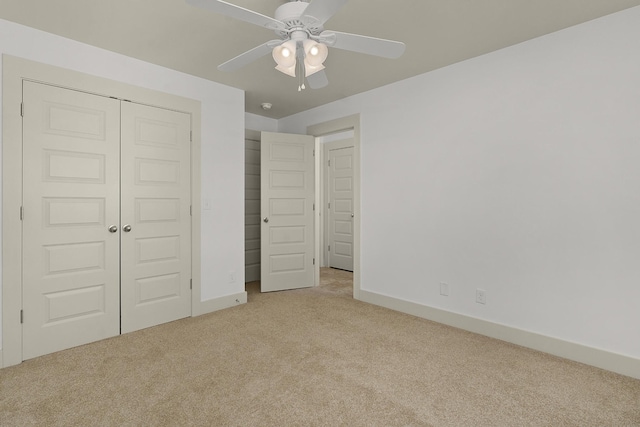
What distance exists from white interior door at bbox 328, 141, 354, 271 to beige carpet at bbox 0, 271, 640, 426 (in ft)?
8.90

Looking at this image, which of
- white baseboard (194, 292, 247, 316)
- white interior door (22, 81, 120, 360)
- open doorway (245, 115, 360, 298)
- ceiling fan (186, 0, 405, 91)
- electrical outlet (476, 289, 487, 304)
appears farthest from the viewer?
open doorway (245, 115, 360, 298)

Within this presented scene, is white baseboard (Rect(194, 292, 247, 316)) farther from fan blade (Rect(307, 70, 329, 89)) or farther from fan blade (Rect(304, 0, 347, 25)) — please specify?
fan blade (Rect(304, 0, 347, 25))

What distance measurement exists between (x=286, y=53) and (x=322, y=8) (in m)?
0.43

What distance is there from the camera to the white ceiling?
2074 millimetres

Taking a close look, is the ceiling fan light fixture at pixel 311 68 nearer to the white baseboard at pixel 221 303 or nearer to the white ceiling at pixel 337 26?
the white ceiling at pixel 337 26

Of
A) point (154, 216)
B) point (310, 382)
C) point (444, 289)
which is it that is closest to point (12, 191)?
point (154, 216)

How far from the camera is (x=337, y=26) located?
232 centimetres

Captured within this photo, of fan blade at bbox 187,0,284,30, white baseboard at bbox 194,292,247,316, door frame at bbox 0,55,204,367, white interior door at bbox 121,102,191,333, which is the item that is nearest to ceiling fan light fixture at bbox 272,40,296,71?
fan blade at bbox 187,0,284,30

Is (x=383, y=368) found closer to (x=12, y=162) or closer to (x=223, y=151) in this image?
(x=223, y=151)

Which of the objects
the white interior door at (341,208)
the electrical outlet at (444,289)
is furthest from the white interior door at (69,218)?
the white interior door at (341,208)

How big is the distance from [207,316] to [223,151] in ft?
5.76

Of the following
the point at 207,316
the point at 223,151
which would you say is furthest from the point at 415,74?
the point at 207,316

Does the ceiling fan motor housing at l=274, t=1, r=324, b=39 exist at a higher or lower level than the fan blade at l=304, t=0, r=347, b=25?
higher

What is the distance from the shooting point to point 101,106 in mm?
2684
